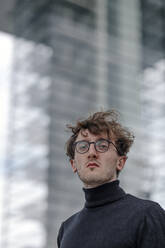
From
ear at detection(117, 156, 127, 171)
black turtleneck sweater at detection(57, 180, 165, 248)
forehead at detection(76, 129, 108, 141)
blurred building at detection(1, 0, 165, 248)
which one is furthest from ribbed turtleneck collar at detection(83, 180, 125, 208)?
blurred building at detection(1, 0, 165, 248)

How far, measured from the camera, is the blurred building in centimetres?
6288

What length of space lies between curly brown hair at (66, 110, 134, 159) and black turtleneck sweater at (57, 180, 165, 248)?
0.21m

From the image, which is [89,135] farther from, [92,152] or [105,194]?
[105,194]

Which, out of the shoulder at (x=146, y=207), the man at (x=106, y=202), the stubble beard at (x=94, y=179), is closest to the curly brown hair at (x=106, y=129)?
the man at (x=106, y=202)

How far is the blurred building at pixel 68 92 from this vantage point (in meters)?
62.9

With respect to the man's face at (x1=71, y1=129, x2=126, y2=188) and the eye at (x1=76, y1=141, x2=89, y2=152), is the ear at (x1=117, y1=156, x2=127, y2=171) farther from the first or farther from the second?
the eye at (x1=76, y1=141, x2=89, y2=152)

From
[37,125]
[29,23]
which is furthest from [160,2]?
[37,125]

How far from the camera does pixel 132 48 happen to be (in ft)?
232

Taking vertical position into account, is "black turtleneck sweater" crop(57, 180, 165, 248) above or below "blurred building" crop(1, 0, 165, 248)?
below

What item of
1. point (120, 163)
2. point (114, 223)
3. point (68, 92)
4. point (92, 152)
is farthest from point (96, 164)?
point (68, 92)

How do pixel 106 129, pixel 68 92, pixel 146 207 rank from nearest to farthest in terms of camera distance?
pixel 146 207 < pixel 106 129 < pixel 68 92

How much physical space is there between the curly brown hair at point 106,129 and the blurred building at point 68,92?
5848 cm

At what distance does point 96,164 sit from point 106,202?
7.1 inches

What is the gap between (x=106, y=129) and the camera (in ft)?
8.57
